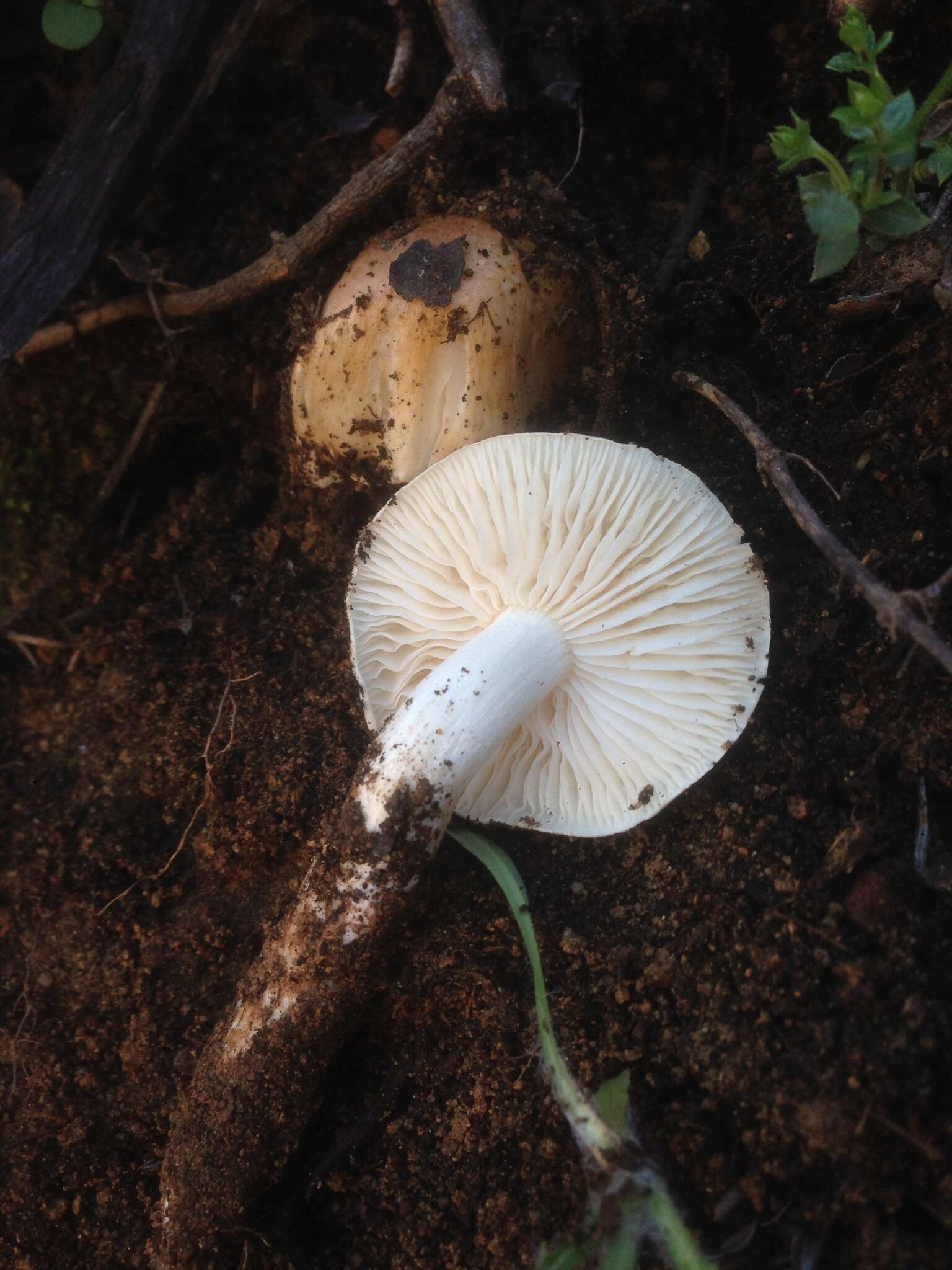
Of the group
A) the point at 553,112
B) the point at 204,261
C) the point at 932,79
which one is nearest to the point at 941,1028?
the point at 932,79

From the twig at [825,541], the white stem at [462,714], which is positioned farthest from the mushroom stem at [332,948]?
the twig at [825,541]

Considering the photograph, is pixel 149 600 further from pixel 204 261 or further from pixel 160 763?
pixel 204 261

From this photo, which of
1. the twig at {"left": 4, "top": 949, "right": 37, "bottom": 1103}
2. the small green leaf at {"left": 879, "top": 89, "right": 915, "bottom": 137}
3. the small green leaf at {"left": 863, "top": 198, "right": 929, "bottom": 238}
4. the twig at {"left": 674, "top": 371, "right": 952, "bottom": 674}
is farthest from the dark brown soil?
A: the small green leaf at {"left": 879, "top": 89, "right": 915, "bottom": 137}

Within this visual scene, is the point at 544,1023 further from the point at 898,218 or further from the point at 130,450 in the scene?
the point at 130,450

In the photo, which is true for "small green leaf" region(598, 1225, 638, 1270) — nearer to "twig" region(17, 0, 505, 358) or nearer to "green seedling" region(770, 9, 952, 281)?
"green seedling" region(770, 9, 952, 281)

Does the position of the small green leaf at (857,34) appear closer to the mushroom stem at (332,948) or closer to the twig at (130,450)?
the mushroom stem at (332,948)
